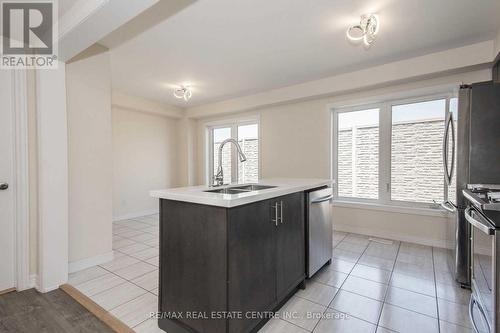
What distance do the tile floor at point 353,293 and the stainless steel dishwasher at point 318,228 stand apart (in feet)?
0.59

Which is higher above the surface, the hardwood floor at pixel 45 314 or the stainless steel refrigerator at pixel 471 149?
the stainless steel refrigerator at pixel 471 149

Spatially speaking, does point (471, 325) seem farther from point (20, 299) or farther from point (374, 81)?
point (20, 299)

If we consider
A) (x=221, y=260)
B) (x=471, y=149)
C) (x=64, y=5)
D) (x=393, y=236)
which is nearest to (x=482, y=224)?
(x=471, y=149)

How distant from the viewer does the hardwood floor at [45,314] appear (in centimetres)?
162

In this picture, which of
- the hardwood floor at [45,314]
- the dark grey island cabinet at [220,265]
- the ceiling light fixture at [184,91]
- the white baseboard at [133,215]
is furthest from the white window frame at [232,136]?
the hardwood floor at [45,314]

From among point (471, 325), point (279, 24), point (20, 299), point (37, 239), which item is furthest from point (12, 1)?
point (471, 325)

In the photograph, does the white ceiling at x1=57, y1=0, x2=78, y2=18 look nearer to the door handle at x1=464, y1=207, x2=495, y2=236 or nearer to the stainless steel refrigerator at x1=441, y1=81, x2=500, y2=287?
the door handle at x1=464, y1=207, x2=495, y2=236

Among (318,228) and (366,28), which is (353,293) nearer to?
(318,228)

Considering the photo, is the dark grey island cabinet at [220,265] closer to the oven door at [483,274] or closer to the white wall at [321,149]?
the oven door at [483,274]

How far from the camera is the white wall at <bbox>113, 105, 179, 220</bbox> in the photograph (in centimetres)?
474
